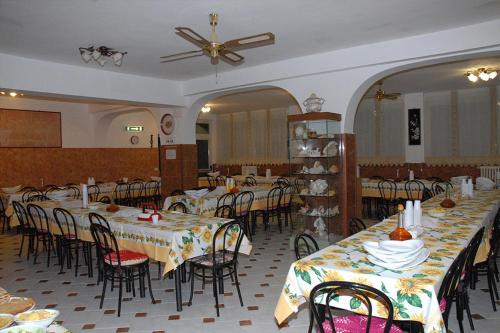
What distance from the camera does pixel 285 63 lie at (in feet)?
20.6

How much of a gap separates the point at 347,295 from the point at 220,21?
3243 millimetres

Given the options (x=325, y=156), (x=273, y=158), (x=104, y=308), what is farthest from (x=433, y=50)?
(x=273, y=158)

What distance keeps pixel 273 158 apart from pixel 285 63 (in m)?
6.25

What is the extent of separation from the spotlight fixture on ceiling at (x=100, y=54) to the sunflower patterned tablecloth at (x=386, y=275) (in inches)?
157

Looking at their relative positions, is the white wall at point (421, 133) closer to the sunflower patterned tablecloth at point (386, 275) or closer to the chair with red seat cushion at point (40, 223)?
the sunflower patterned tablecloth at point (386, 275)

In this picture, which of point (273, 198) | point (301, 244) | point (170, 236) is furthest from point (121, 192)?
point (170, 236)

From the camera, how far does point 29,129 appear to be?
32.0 feet

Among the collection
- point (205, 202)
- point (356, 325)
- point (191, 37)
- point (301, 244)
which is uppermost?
point (191, 37)

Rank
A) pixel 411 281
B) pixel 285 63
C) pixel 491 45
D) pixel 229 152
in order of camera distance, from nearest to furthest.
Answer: pixel 411 281 < pixel 491 45 < pixel 285 63 < pixel 229 152

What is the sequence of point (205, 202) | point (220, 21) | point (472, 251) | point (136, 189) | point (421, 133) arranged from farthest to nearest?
1. point (421, 133)
2. point (136, 189)
3. point (205, 202)
4. point (220, 21)
5. point (472, 251)

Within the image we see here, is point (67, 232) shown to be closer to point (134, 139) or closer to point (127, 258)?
point (127, 258)

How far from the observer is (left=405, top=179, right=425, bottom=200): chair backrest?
24.7 feet

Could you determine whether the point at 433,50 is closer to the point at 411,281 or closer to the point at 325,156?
the point at 325,156

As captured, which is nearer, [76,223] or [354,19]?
[354,19]
